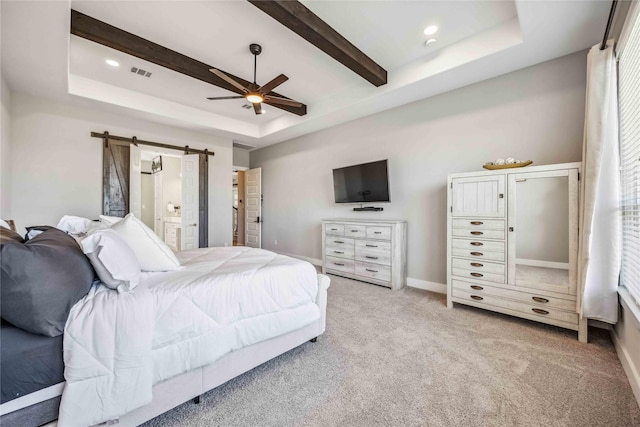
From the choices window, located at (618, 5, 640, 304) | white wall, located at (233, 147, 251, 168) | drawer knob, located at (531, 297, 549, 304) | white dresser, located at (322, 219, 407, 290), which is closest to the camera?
window, located at (618, 5, 640, 304)

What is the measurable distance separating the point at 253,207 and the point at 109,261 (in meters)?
5.20

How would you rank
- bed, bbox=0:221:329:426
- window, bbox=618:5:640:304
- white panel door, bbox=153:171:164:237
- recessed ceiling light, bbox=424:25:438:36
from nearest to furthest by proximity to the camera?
1. bed, bbox=0:221:329:426
2. window, bbox=618:5:640:304
3. recessed ceiling light, bbox=424:25:438:36
4. white panel door, bbox=153:171:164:237

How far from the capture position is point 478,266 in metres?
2.78

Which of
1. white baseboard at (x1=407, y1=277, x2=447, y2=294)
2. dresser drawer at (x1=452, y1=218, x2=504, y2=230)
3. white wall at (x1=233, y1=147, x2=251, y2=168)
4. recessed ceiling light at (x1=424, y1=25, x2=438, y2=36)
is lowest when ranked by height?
white baseboard at (x1=407, y1=277, x2=447, y2=294)

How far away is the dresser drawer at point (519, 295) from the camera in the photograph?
7.53 feet

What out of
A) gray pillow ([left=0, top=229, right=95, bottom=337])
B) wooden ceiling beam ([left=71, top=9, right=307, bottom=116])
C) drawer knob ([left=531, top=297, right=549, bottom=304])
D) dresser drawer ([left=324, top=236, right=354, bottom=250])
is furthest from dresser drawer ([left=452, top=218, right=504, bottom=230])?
gray pillow ([left=0, top=229, right=95, bottom=337])

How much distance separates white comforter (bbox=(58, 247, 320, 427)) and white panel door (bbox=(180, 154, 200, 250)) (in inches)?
131

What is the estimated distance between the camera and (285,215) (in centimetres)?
588

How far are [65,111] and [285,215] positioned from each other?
395 centimetres

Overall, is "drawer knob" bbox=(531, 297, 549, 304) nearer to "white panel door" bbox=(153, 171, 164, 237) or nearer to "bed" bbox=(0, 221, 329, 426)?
"bed" bbox=(0, 221, 329, 426)

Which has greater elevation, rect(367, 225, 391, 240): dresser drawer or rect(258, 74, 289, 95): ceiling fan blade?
rect(258, 74, 289, 95): ceiling fan blade

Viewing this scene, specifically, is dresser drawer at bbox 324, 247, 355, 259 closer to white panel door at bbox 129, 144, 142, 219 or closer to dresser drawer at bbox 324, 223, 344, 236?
dresser drawer at bbox 324, 223, 344, 236

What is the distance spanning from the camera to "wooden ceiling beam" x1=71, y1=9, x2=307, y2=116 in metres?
2.45

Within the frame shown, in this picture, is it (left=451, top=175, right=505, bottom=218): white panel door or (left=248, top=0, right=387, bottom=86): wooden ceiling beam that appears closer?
(left=248, top=0, right=387, bottom=86): wooden ceiling beam
